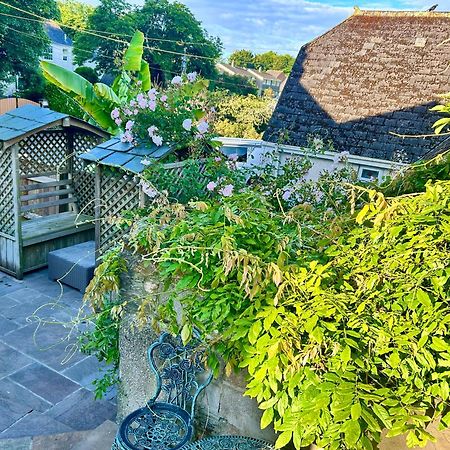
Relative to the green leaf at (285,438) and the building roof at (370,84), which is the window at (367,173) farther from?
the green leaf at (285,438)

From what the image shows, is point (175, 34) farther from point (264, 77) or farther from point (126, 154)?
point (126, 154)

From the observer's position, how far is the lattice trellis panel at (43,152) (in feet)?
22.0

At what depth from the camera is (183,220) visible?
2.39 m

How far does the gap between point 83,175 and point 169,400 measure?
5.60 m

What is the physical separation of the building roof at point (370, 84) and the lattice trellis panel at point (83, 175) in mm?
4062

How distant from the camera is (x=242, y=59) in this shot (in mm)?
58656

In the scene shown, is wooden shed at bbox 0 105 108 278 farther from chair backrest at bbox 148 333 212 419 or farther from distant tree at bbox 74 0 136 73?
distant tree at bbox 74 0 136 73

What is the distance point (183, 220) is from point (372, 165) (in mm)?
7092

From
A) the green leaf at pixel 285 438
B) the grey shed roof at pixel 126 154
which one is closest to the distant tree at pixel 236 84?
the grey shed roof at pixel 126 154

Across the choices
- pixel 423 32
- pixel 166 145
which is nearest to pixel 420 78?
pixel 423 32

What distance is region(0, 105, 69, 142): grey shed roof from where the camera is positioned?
18.7 ft

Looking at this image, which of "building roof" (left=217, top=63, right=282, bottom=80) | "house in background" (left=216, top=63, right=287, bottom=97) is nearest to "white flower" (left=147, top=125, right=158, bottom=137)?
"building roof" (left=217, top=63, right=282, bottom=80)

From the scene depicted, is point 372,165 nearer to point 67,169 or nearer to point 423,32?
point 423,32

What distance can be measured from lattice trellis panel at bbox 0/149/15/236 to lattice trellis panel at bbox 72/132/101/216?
1297mm
